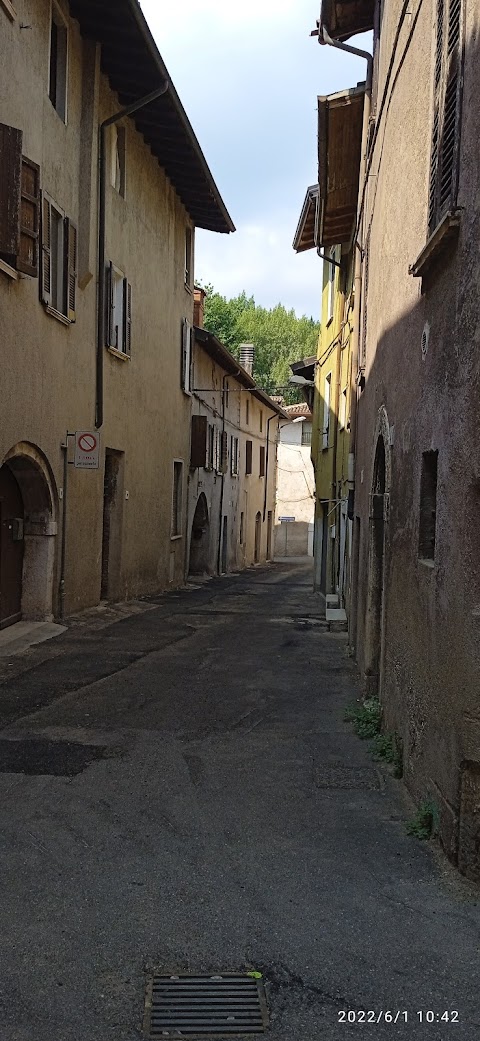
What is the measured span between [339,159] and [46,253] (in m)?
4.77

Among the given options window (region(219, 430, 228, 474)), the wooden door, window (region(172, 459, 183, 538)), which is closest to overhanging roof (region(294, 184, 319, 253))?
window (region(172, 459, 183, 538))

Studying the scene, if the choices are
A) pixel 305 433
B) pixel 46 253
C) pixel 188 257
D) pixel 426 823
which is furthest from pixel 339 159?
pixel 305 433

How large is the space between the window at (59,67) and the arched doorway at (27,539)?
491 centimetres

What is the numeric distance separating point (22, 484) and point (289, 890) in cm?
896

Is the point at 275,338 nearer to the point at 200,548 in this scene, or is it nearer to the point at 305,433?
the point at 305,433

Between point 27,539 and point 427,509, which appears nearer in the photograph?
point 427,509

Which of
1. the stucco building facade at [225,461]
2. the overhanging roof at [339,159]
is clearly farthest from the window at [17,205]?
the stucco building facade at [225,461]

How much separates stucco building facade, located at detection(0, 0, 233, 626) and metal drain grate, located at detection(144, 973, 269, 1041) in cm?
789

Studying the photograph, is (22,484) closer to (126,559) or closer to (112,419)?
(112,419)

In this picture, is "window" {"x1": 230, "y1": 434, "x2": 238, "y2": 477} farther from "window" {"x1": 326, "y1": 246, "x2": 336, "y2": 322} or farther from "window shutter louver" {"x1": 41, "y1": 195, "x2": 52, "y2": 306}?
"window shutter louver" {"x1": 41, "y1": 195, "x2": 52, "y2": 306}

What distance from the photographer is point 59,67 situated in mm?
→ 12828

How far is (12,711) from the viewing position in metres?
8.20

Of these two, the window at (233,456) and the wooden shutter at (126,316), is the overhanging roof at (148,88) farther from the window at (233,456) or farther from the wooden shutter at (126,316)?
the window at (233,456)

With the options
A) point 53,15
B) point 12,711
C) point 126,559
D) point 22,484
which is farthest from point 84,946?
point 126,559
